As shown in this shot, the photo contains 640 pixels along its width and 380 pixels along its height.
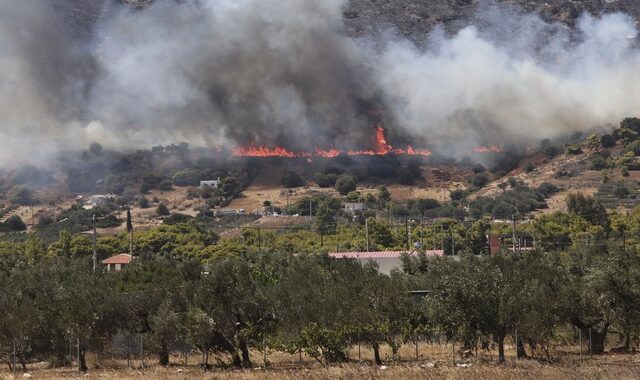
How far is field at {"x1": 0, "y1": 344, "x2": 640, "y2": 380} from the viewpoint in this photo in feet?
163

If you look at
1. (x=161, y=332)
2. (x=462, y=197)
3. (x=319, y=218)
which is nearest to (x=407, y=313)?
(x=161, y=332)

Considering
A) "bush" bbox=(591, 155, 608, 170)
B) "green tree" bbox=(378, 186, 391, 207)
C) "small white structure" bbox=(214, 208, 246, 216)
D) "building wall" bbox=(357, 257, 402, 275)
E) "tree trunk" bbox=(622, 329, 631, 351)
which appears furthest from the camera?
"bush" bbox=(591, 155, 608, 170)

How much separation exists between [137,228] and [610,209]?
237ft

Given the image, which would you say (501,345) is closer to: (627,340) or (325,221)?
(627,340)

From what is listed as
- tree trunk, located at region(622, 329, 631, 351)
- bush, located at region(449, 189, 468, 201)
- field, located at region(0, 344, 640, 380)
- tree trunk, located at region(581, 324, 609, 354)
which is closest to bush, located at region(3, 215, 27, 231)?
bush, located at region(449, 189, 468, 201)

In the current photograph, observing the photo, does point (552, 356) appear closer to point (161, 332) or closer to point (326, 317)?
point (326, 317)

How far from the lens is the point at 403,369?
5388 centimetres

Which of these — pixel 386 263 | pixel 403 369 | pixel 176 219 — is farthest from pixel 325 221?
pixel 403 369

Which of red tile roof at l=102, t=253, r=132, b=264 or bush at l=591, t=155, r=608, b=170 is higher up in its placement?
bush at l=591, t=155, r=608, b=170

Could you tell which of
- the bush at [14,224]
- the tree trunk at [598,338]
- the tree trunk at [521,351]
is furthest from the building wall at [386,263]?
the bush at [14,224]

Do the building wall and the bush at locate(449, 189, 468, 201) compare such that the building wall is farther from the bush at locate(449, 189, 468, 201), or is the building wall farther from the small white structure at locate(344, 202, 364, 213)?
the bush at locate(449, 189, 468, 201)

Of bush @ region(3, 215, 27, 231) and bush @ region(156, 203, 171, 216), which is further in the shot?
bush @ region(156, 203, 171, 216)

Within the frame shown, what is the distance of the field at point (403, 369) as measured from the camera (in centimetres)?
4975

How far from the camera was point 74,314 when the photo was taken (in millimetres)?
60500
